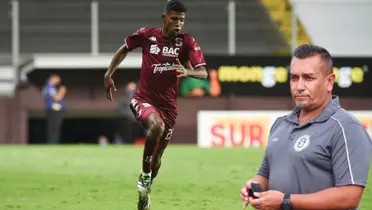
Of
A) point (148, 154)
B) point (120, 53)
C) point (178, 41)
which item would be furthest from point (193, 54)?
point (148, 154)

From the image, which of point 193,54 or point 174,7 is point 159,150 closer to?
point 193,54

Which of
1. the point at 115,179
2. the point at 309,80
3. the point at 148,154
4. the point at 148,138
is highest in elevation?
the point at 309,80

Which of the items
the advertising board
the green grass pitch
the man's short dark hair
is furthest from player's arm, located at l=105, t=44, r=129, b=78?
the advertising board

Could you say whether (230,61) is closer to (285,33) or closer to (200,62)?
(285,33)

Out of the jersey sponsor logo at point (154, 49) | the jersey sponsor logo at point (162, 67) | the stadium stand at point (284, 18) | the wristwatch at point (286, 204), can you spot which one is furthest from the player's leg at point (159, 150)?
the stadium stand at point (284, 18)

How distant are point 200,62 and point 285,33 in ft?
54.8

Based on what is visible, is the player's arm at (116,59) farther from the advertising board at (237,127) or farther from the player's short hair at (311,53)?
the advertising board at (237,127)

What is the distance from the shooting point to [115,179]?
15023 mm

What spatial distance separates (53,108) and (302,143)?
22816 millimetres

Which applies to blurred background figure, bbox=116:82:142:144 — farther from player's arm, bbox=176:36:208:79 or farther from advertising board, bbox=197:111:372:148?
player's arm, bbox=176:36:208:79

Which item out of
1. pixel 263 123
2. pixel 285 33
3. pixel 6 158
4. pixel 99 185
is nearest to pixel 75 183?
pixel 99 185

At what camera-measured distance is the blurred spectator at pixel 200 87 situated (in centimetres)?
2805

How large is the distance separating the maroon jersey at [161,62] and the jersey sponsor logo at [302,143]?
21.3 feet

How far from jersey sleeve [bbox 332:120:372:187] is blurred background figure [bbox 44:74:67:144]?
22814mm
